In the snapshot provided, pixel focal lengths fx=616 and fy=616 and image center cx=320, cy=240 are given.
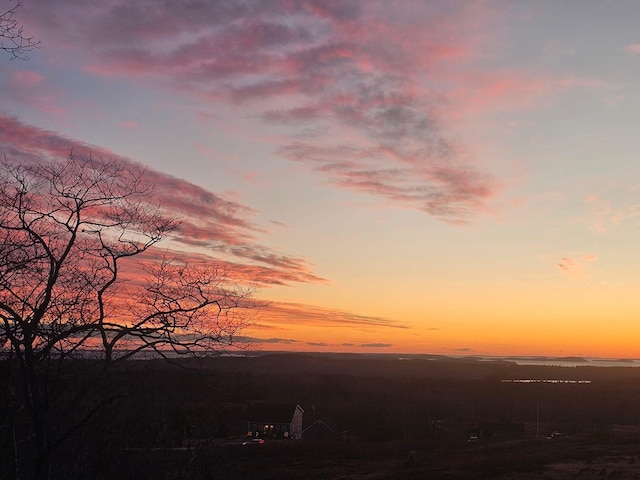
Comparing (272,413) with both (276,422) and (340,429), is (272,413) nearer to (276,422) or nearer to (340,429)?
(276,422)

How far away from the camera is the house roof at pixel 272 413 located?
78938 mm

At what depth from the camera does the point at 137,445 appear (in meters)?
9.69

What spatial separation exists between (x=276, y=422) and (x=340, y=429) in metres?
10.6

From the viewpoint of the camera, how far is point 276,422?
78500 mm

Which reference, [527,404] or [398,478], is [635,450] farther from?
[527,404]

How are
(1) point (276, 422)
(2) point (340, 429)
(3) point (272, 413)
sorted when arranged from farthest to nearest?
1. (2) point (340, 429)
2. (3) point (272, 413)
3. (1) point (276, 422)

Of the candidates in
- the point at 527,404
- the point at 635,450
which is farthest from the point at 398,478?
the point at 527,404

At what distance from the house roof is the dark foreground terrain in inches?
57.4

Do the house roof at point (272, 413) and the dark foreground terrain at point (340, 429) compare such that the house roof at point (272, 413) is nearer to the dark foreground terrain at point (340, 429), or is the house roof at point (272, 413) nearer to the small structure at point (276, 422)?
the small structure at point (276, 422)

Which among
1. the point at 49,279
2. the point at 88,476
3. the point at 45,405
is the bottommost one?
the point at 88,476

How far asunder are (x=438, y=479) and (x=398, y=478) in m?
2.99

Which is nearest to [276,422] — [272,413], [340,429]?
[272,413]

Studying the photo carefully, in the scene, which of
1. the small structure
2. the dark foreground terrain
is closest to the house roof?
the small structure

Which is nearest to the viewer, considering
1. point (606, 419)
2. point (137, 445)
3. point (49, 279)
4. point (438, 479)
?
point (49, 279)
